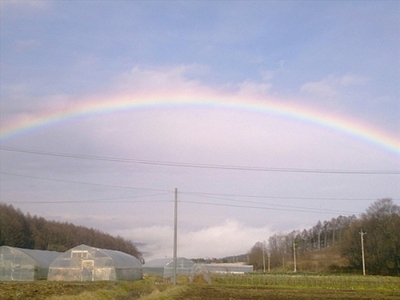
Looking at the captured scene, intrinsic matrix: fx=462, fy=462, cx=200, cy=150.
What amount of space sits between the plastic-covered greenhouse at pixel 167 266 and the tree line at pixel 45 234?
25625 millimetres

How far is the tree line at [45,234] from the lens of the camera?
77062 mm

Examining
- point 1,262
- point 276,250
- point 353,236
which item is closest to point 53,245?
point 1,262

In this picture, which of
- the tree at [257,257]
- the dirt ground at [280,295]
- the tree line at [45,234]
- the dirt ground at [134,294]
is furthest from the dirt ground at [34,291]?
the tree at [257,257]

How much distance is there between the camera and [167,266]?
2395 inches

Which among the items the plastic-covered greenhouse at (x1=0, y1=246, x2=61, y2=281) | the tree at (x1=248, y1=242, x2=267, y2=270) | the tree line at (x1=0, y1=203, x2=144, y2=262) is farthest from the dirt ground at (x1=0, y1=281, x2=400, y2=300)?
the tree at (x1=248, y1=242, x2=267, y2=270)

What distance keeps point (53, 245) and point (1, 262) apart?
41.7 metres

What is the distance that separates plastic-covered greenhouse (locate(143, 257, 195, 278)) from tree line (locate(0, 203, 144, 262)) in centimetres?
2563

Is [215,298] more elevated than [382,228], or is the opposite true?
[382,228]

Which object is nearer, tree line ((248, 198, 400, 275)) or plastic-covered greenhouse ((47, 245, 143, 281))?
plastic-covered greenhouse ((47, 245, 143, 281))

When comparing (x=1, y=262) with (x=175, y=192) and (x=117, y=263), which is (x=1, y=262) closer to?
(x=117, y=263)

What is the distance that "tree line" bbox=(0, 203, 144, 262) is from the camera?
253 feet

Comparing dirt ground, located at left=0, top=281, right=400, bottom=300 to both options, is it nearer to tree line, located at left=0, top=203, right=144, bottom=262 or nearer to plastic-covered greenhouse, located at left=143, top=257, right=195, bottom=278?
plastic-covered greenhouse, located at left=143, top=257, right=195, bottom=278

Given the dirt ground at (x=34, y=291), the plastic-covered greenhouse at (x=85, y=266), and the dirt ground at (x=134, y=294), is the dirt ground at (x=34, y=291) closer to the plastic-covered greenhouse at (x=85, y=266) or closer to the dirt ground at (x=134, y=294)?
the dirt ground at (x=134, y=294)

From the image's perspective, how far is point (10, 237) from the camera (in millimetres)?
76000
